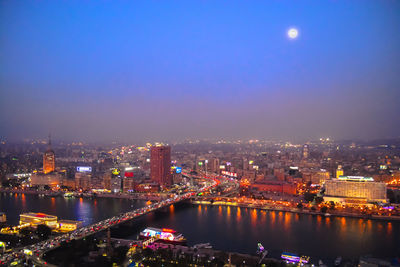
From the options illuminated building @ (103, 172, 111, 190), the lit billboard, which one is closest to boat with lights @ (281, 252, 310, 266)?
illuminated building @ (103, 172, 111, 190)

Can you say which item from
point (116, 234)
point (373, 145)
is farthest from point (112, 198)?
point (373, 145)

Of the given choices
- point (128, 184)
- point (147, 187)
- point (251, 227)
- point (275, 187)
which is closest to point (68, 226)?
point (251, 227)

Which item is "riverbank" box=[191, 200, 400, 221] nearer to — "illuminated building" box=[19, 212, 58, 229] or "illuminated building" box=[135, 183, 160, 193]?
→ "illuminated building" box=[135, 183, 160, 193]

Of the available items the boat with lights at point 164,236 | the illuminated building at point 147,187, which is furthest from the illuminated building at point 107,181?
the boat with lights at point 164,236

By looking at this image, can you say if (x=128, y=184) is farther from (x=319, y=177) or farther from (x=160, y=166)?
(x=319, y=177)

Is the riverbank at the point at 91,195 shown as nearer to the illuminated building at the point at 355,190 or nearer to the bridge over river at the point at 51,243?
the bridge over river at the point at 51,243

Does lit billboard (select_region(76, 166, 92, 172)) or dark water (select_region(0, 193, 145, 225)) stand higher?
lit billboard (select_region(76, 166, 92, 172))
